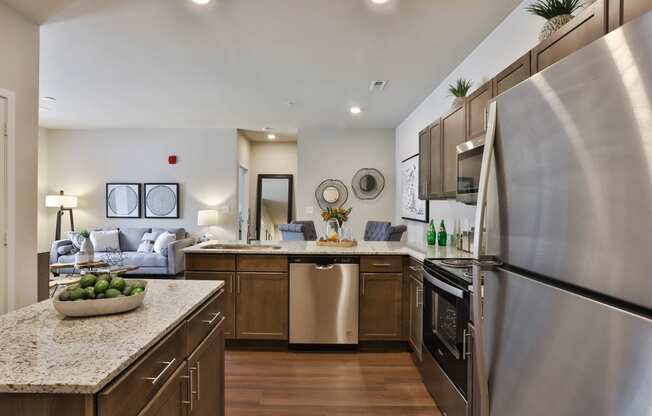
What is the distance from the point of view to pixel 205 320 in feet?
5.63

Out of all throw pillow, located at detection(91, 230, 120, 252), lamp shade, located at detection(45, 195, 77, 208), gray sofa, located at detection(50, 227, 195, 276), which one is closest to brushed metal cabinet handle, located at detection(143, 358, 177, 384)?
gray sofa, located at detection(50, 227, 195, 276)

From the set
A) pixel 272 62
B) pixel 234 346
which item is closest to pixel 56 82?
pixel 272 62

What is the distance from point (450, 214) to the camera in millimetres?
3877

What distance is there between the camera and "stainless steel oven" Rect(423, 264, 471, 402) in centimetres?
186

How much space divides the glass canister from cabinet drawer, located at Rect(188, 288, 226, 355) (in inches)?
69.6

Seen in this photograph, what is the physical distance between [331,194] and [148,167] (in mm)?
3510

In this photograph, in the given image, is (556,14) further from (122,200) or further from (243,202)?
(122,200)

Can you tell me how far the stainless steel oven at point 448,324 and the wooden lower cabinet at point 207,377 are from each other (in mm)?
1251

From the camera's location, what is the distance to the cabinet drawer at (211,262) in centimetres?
332

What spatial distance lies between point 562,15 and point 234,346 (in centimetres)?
332

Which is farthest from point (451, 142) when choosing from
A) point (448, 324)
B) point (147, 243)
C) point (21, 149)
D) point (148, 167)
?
point (148, 167)

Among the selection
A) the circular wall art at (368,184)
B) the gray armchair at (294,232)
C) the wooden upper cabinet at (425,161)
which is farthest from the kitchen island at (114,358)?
the circular wall art at (368,184)

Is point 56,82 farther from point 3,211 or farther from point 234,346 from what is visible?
point 234,346

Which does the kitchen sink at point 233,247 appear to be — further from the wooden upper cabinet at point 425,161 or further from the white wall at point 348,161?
the white wall at point 348,161
